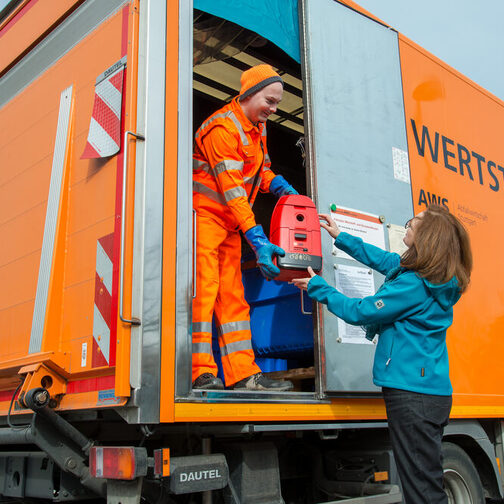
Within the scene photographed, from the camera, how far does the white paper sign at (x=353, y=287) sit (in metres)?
3.20

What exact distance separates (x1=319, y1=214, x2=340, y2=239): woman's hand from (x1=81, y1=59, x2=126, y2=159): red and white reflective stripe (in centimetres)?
117

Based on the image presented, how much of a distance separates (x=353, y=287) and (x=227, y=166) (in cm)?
98

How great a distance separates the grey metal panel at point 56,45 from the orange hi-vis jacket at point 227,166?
793 millimetres

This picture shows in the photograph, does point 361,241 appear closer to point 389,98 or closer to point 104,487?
point 389,98

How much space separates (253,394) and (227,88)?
3228mm

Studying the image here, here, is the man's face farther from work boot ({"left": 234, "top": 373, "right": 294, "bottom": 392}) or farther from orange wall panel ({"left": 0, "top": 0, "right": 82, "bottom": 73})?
work boot ({"left": 234, "top": 373, "right": 294, "bottom": 392})

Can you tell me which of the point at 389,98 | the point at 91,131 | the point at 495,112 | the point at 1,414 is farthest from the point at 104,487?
the point at 495,112

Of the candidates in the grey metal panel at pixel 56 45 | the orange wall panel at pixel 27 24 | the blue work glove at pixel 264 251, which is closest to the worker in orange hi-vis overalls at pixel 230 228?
the blue work glove at pixel 264 251

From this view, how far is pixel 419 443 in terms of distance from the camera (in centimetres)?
256

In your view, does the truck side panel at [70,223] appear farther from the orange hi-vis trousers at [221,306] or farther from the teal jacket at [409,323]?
the teal jacket at [409,323]

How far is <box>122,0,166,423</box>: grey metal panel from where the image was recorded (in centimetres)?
232

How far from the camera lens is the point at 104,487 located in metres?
2.53

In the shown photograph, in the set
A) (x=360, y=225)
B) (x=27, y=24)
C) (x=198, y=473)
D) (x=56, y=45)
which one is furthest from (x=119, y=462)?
(x=27, y=24)

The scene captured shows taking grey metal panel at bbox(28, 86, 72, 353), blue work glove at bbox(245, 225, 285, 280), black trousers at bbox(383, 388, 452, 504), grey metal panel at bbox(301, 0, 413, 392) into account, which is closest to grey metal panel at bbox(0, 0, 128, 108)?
grey metal panel at bbox(28, 86, 72, 353)
